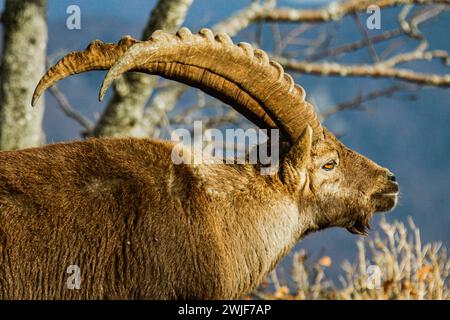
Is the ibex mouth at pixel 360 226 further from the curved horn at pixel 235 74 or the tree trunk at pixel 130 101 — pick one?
the tree trunk at pixel 130 101

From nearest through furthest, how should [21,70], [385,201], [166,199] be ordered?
[166,199]
[385,201]
[21,70]

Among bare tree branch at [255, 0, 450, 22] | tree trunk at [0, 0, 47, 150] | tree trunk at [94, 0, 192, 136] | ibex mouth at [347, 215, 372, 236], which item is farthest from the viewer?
bare tree branch at [255, 0, 450, 22]

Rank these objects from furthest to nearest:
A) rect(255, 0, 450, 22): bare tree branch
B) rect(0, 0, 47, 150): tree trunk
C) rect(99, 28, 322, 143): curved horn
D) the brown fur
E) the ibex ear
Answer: rect(255, 0, 450, 22): bare tree branch < rect(0, 0, 47, 150): tree trunk < the ibex ear < rect(99, 28, 322, 143): curved horn < the brown fur

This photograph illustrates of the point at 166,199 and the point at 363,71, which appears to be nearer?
the point at 166,199

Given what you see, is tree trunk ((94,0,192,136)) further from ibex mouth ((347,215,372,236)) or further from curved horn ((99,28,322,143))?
ibex mouth ((347,215,372,236))

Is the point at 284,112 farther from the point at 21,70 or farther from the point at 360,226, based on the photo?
the point at 21,70

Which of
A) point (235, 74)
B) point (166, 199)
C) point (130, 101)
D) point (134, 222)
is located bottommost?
point (134, 222)

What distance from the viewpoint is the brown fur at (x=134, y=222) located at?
4.21 meters

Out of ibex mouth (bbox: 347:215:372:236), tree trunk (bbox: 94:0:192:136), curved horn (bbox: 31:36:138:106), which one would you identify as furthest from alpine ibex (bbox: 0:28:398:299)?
tree trunk (bbox: 94:0:192:136)

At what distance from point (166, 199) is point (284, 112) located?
3.57ft

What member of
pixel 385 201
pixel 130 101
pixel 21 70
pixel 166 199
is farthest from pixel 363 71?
pixel 166 199

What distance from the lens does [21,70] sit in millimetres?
8969

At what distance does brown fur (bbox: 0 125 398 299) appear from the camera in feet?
13.8
